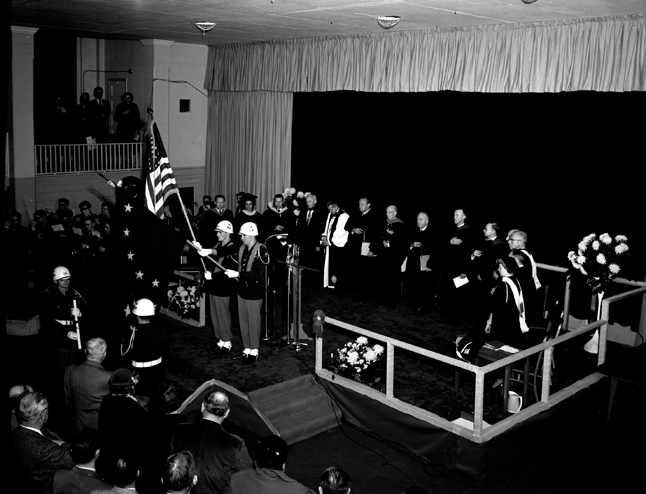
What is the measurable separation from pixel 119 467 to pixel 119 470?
0.02 meters

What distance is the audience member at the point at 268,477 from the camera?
15.9 feet

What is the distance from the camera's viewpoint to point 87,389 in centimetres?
687

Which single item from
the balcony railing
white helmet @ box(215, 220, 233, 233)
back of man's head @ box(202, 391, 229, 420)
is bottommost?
back of man's head @ box(202, 391, 229, 420)

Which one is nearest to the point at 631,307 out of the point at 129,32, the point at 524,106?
the point at 524,106

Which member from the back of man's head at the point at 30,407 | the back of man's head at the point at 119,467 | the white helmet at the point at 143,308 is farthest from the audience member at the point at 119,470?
the white helmet at the point at 143,308

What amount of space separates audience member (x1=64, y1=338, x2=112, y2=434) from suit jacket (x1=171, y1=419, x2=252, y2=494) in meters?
1.65

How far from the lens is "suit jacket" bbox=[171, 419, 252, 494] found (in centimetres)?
539

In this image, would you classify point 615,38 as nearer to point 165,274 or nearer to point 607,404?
point 607,404

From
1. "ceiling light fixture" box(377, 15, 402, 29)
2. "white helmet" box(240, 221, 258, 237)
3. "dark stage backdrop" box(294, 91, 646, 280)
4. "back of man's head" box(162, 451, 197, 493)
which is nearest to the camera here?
"back of man's head" box(162, 451, 197, 493)

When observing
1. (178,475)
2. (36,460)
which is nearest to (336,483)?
(178,475)

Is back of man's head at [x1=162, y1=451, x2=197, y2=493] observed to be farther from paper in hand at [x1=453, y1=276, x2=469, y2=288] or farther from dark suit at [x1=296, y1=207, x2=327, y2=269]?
dark suit at [x1=296, y1=207, x2=327, y2=269]

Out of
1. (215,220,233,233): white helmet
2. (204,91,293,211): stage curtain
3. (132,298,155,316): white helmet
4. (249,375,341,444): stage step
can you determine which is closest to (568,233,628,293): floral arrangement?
(249,375,341,444): stage step

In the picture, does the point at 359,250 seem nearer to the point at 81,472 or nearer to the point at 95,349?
the point at 95,349

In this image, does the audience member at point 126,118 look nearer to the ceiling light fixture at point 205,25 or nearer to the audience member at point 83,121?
the audience member at point 83,121
